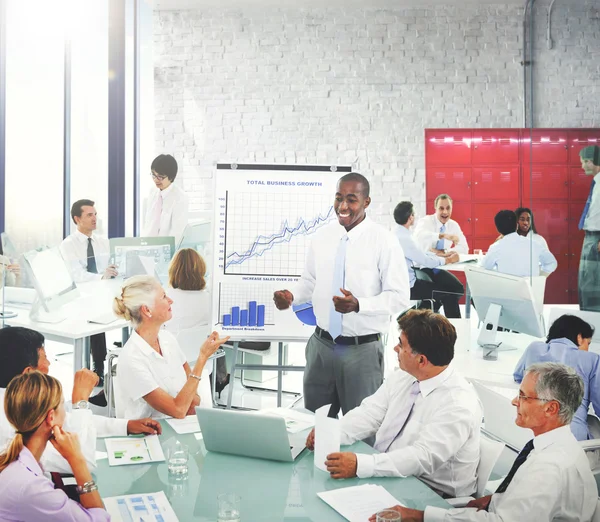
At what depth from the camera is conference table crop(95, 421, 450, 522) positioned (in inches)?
64.9

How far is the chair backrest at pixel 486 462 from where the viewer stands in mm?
2045

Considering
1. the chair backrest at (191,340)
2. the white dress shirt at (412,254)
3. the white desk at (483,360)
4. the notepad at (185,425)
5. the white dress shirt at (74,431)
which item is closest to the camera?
the white dress shirt at (74,431)

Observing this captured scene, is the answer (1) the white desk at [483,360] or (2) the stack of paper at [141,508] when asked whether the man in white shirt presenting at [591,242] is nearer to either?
(1) the white desk at [483,360]

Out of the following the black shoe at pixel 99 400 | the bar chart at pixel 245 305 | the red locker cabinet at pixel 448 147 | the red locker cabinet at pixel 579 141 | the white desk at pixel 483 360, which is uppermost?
the red locker cabinet at pixel 448 147

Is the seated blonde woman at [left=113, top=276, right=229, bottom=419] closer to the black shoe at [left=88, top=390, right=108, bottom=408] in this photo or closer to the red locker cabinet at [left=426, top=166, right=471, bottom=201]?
the black shoe at [left=88, top=390, right=108, bottom=408]

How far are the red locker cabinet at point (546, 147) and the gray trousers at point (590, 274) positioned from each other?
61 centimetres

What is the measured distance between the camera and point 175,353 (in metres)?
2.78

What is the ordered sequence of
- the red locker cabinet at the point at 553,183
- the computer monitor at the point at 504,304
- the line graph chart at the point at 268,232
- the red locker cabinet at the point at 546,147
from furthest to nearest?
the red locker cabinet at the point at 546,147 → the red locker cabinet at the point at 553,183 → the line graph chart at the point at 268,232 → the computer monitor at the point at 504,304

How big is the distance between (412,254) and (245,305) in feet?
7.83

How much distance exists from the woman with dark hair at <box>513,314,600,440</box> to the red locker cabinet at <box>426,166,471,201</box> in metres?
4.76

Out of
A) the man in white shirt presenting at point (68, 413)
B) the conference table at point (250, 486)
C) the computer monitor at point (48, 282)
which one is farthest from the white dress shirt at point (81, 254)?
the conference table at point (250, 486)

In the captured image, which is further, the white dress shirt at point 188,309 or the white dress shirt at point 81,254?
the white dress shirt at point 81,254

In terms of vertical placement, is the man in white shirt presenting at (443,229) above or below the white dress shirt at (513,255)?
above

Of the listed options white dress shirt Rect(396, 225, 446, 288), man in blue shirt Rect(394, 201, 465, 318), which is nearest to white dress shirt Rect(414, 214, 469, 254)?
man in blue shirt Rect(394, 201, 465, 318)
